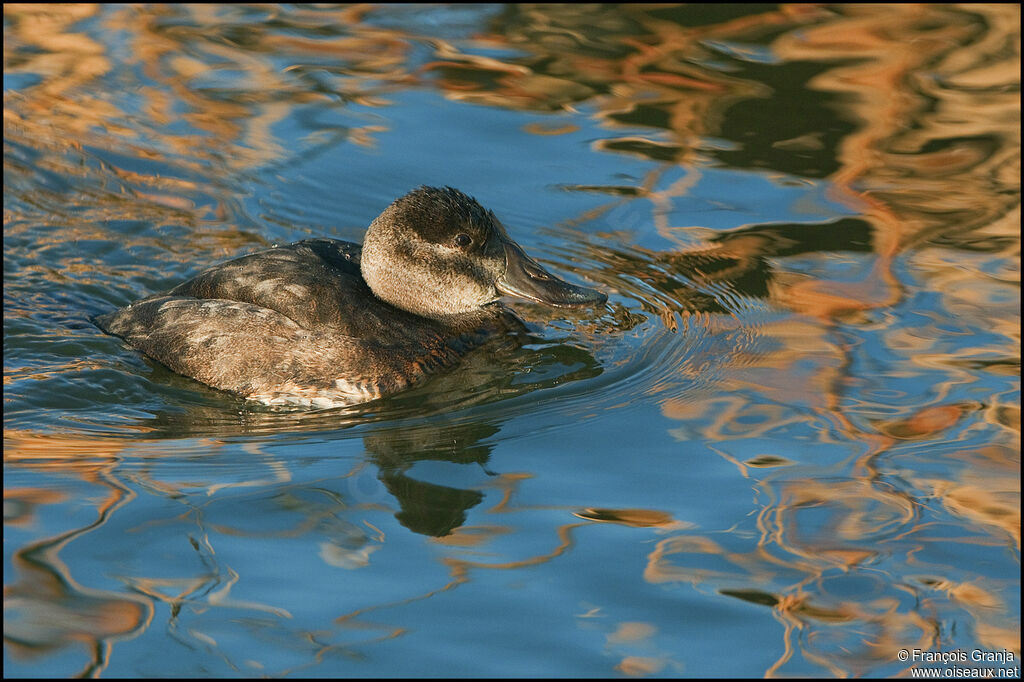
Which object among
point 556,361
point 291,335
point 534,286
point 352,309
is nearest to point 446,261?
point 534,286

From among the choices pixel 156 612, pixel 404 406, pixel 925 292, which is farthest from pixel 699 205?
pixel 156 612

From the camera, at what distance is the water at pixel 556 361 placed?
478 cm

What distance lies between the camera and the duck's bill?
7.06 meters

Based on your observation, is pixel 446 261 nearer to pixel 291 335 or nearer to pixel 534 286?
pixel 534 286

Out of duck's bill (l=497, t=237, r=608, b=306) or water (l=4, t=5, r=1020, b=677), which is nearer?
water (l=4, t=5, r=1020, b=677)

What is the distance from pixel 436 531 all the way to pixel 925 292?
3796 millimetres

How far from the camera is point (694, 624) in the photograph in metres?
4.75

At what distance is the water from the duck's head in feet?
1.07

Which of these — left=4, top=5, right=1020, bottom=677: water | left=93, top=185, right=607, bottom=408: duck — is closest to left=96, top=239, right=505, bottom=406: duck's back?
left=93, top=185, right=607, bottom=408: duck

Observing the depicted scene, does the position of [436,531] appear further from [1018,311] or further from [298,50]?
[298,50]

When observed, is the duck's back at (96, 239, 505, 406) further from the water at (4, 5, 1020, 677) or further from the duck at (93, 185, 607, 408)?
the water at (4, 5, 1020, 677)

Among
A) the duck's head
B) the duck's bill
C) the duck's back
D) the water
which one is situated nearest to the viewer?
the water

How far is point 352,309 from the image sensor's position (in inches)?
260

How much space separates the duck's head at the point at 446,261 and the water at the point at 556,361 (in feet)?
1.07
